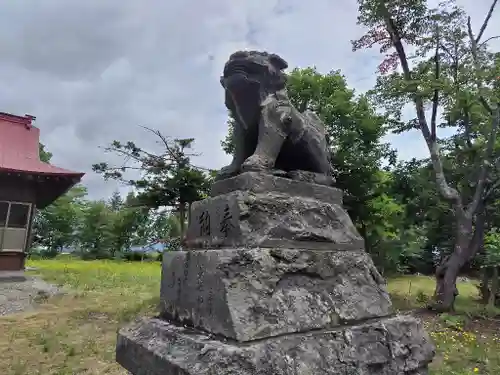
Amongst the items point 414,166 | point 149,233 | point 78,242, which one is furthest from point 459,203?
point 78,242

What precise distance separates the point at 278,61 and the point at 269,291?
147cm

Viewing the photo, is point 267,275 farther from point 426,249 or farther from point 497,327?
point 426,249

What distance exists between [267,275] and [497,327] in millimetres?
6821

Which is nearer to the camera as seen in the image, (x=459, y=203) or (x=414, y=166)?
(x=459, y=203)

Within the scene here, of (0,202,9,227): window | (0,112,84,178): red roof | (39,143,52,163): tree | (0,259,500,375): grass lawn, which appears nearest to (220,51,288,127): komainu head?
(0,259,500,375): grass lawn

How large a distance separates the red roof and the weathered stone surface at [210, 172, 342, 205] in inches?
368

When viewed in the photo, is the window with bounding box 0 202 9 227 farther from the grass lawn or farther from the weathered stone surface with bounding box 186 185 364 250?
the weathered stone surface with bounding box 186 185 364 250

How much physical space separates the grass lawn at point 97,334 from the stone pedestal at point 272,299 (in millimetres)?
2188

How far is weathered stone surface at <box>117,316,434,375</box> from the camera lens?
159 cm

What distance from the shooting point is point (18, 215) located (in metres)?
10.9

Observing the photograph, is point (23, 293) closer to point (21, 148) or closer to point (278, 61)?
point (21, 148)

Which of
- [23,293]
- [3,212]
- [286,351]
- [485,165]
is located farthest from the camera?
[3,212]

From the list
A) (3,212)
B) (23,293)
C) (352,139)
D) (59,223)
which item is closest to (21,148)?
(3,212)

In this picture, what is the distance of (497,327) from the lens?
670 cm
